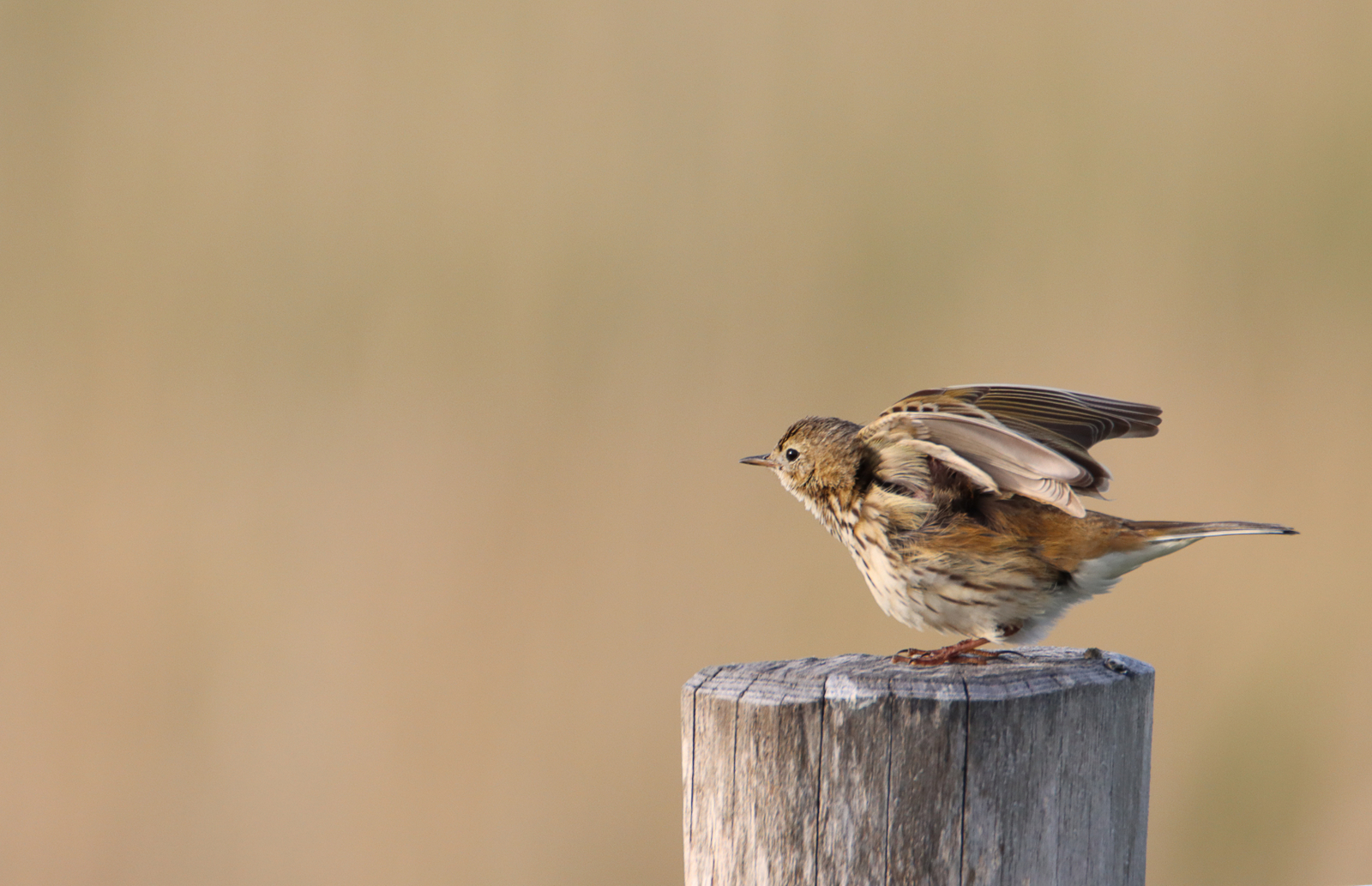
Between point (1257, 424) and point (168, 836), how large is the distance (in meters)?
6.40

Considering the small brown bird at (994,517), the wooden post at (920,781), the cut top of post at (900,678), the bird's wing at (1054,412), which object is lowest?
the wooden post at (920,781)

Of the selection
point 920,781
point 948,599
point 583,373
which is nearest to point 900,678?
point 920,781

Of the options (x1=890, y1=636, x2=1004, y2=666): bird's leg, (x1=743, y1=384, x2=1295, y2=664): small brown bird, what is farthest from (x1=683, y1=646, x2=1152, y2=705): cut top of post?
(x1=743, y1=384, x2=1295, y2=664): small brown bird

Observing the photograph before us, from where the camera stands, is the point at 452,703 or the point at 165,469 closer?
the point at 452,703

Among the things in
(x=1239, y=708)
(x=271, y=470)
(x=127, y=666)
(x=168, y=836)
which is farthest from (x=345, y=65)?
(x=1239, y=708)

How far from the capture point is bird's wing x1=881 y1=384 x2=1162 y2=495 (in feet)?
10.5

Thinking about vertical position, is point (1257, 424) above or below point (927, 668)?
above

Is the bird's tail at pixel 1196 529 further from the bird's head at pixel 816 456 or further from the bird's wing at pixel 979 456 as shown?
the bird's head at pixel 816 456

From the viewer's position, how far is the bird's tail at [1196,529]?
9.28 feet

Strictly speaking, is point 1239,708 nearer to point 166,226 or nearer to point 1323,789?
point 1323,789

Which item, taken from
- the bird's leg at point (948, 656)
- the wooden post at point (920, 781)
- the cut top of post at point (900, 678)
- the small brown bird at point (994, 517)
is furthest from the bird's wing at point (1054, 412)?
the wooden post at point (920, 781)

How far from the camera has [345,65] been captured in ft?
30.7

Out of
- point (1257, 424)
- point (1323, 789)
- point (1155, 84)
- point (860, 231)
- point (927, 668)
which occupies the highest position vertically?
point (1155, 84)

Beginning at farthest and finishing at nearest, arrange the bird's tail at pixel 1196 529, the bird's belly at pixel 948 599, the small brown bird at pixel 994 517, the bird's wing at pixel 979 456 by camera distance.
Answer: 1. the bird's belly at pixel 948 599
2. the small brown bird at pixel 994 517
3. the bird's wing at pixel 979 456
4. the bird's tail at pixel 1196 529
